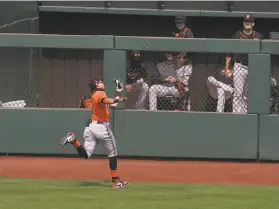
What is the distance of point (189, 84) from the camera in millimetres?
12820

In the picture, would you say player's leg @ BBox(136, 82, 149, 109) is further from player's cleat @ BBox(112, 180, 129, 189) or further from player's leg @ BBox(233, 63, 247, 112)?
player's cleat @ BBox(112, 180, 129, 189)

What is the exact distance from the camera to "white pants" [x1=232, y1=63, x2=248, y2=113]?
12820 mm

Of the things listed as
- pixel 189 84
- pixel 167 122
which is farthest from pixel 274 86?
pixel 167 122

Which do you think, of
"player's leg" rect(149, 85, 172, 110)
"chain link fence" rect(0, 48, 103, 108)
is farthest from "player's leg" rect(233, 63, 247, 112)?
"chain link fence" rect(0, 48, 103, 108)

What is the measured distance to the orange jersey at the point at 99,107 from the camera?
979cm

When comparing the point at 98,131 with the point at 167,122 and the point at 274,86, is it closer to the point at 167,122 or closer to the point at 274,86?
the point at 167,122

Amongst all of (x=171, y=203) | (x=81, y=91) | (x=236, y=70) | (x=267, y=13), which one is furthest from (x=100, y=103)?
(x=267, y=13)

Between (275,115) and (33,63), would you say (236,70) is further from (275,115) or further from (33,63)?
(33,63)

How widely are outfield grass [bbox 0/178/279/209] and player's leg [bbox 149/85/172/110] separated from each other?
2.99 metres

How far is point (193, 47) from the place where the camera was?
12750 millimetres

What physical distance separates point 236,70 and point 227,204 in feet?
17.1

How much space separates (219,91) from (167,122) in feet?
3.85

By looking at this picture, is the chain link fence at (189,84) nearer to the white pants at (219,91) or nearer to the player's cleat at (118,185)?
the white pants at (219,91)

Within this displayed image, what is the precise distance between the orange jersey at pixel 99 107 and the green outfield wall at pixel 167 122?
2837 millimetres
